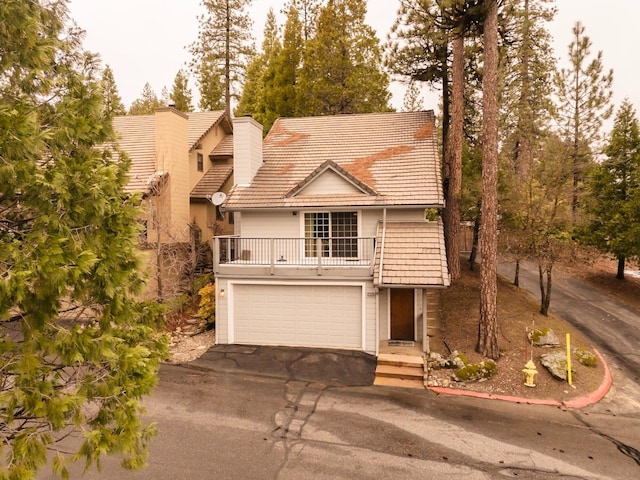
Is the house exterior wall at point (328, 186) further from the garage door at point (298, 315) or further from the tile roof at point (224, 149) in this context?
the tile roof at point (224, 149)

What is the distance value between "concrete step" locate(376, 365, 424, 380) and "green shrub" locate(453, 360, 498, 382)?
1.08m

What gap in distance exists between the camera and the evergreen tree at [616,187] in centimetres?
2075

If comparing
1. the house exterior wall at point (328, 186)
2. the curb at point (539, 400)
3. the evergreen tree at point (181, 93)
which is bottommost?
the curb at point (539, 400)

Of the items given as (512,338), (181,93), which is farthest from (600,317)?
(181,93)

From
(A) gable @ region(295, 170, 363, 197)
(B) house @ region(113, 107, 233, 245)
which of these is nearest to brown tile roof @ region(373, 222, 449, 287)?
(A) gable @ region(295, 170, 363, 197)

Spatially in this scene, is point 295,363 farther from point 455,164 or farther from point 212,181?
point 212,181

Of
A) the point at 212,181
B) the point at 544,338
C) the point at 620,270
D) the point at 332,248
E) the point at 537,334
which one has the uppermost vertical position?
the point at 212,181

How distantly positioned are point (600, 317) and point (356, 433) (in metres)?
15.1

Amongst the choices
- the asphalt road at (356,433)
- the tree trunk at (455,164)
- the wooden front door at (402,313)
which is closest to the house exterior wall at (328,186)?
the wooden front door at (402,313)

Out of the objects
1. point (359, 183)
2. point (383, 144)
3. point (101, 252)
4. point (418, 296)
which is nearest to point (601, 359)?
point (418, 296)

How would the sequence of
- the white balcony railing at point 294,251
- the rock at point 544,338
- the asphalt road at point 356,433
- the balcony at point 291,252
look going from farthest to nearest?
the white balcony railing at point 294,251 → the balcony at point 291,252 → the rock at point 544,338 → the asphalt road at point 356,433

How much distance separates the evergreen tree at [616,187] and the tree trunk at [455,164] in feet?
31.2

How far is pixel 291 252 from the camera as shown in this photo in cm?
1514

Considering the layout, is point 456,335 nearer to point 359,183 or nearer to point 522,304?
point 522,304
